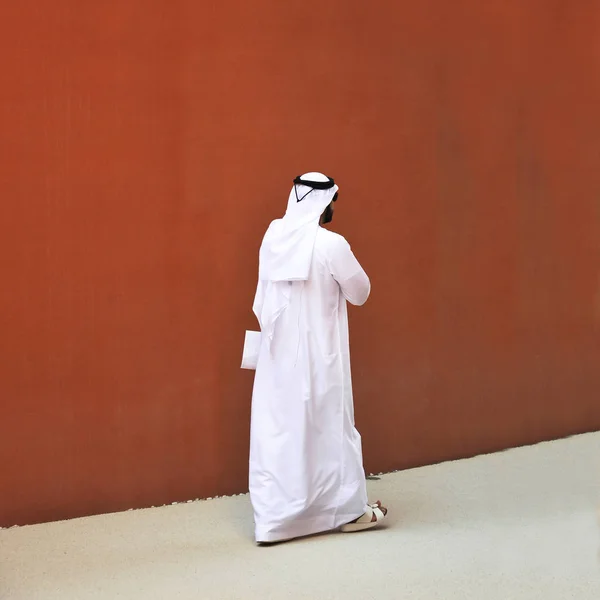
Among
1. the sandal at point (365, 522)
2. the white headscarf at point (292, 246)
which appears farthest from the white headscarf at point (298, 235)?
the sandal at point (365, 522)

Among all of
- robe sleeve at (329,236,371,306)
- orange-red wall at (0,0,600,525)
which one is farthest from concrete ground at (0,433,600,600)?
robe sleeve at (329,236,371,306)

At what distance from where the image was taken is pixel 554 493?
13.4ft

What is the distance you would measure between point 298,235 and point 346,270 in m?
0.23

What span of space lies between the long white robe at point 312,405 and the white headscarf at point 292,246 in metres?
0.02

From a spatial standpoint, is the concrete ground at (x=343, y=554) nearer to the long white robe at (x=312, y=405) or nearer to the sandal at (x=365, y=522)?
the sandal at (x=365, y=522)

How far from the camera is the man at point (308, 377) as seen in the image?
134 inches

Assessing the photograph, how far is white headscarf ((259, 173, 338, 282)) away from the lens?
11.2ft

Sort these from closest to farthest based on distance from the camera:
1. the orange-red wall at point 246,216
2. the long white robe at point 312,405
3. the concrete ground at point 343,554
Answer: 1. the concrete ground at point 343,554
2. the long white robe at point 312,405
3. the orange-red wall at point 246,216

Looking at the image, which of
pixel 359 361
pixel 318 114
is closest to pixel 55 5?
pixel 318 114

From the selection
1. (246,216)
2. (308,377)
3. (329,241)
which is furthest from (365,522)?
(246,216)

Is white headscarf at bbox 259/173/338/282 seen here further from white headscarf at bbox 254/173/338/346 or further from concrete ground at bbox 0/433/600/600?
concrete ground at bbox 0/433/600/600

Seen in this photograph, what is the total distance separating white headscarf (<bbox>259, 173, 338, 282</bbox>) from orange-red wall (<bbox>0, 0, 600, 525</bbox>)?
519mm

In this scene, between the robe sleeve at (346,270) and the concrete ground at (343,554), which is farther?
the robe sleeve at (346,270)

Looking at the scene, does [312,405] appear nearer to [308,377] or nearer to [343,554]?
[308,377]
